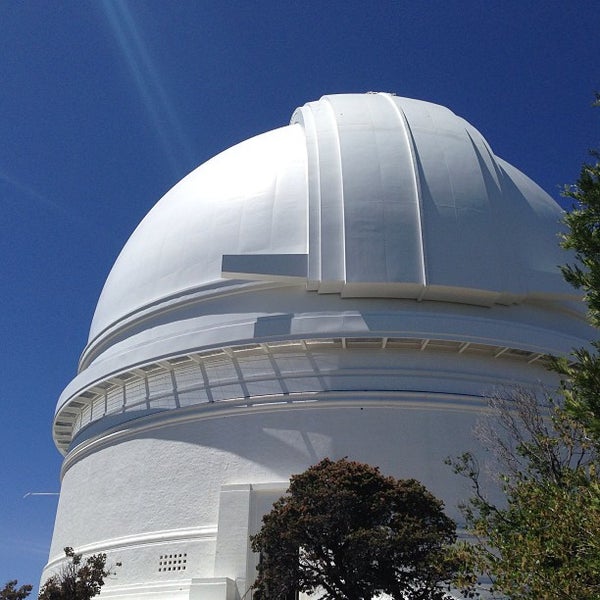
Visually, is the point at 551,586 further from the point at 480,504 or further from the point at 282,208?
the point at 282,208

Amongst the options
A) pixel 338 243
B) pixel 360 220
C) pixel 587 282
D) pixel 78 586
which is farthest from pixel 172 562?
pixel 587 282

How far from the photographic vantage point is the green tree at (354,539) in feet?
37.8

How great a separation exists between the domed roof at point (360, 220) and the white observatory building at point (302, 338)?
6cm

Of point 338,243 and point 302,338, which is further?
point 338,243

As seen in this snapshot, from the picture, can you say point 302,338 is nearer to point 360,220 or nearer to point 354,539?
point 360,220

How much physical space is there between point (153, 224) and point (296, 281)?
7.00 meters

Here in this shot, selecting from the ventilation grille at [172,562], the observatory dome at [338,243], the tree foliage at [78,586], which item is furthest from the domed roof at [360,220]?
the tree foliage at [78,586]

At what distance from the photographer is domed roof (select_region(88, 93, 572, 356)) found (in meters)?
18.3

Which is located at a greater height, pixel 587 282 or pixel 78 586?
pixel 587 282

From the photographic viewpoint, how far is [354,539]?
11.4 metres

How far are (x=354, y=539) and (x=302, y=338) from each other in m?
6.67

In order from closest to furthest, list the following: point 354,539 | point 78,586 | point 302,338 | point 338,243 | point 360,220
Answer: point 354,539 < point 78,586 < point 302,338 < point 338,243 < point 360,220

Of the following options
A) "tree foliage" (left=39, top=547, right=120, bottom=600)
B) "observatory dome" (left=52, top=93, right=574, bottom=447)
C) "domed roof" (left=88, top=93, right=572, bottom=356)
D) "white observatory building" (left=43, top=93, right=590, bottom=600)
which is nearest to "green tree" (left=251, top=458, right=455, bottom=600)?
"white observatory building" (left=43, top=93, right=590, bottom=600)

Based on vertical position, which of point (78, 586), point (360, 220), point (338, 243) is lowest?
point (78, 586)
